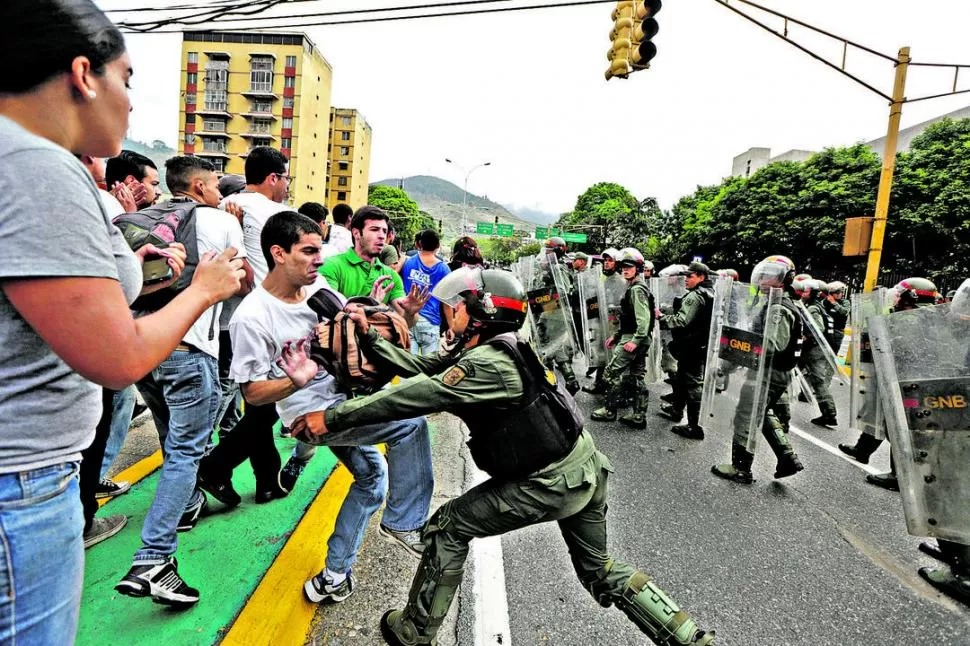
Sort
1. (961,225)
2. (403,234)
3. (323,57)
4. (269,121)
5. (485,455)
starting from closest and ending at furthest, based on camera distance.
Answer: (485,455) → (961,225) → (269,121) → (323,57) → (403,234)

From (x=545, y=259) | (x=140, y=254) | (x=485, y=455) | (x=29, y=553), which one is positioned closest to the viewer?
(x=29, y=553)

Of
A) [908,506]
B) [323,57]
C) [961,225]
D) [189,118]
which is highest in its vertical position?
[323,57]

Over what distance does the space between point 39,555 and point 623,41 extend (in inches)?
328

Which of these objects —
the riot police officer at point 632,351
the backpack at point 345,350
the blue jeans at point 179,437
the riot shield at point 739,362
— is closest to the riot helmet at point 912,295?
the riot shield at point 739,362

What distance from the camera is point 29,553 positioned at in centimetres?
92

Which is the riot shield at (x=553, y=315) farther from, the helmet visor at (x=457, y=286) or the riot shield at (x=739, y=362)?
the helmet visor at (x=457, y=286)

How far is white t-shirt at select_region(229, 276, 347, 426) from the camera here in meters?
2.24

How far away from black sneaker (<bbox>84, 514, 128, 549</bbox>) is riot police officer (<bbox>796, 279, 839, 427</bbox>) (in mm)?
7297

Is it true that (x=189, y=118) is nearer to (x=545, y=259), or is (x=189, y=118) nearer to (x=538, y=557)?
(x=545, y=259)

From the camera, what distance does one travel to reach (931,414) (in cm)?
305

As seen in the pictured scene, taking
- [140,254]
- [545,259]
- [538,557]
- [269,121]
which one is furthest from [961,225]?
[269,121]

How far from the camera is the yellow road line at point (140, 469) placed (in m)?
3.44

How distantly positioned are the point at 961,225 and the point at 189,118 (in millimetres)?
60021

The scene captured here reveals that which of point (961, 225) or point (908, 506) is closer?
point (908, 506)
